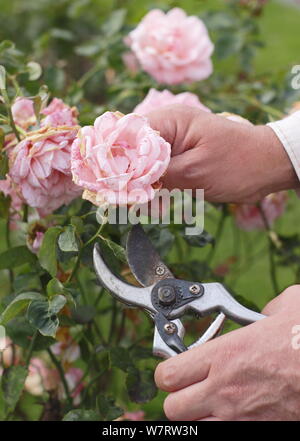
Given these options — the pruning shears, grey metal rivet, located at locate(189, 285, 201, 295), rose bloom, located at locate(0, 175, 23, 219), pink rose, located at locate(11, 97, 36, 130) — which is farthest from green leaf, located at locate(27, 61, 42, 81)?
grey metal rivet, located at locate(189, 285, 201, 295)

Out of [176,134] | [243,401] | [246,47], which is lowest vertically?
[246,47]

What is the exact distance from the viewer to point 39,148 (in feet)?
3.84

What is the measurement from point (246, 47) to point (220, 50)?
0.11m

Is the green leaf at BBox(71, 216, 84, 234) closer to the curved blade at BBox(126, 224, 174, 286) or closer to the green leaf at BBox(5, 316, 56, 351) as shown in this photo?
the curved blade at BBox(126, 224, 174, 286)

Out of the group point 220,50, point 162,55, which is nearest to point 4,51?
point 162,55

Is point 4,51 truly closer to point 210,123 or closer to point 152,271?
point 210,123

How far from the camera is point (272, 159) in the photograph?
4.45 ft

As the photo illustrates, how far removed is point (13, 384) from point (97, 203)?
0.40m

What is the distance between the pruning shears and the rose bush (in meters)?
0.06

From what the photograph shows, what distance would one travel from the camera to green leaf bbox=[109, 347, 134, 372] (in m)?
1.31

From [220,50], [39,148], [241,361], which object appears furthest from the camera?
[220,50]

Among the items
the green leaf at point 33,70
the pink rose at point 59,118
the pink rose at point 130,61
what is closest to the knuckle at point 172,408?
the pink rose at point 59,118

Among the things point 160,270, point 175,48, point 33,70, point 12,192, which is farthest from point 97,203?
point 175,48

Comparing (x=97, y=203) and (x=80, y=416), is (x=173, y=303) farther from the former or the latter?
(x=80, y=416)
